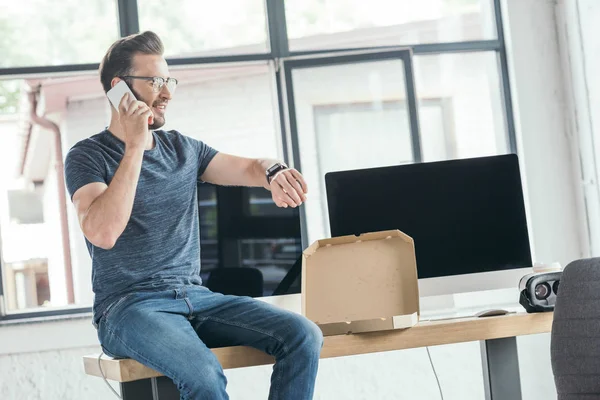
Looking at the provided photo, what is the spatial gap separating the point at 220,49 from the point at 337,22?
0.64 meters

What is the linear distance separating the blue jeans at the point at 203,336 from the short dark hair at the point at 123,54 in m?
0.62

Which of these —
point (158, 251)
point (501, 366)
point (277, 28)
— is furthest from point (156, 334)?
point (277, 28)

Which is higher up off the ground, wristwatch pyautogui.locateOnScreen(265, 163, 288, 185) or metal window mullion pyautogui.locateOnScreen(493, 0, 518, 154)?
metal window mullion pyautogui.locateOnScreen(493, 0, 518, 154)

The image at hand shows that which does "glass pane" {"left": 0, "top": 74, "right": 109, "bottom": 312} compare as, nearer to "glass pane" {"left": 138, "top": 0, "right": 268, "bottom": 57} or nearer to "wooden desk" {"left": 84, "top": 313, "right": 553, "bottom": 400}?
"glass pane" {"left": 138, "top": 0, "right": 268, "bottom": 57}

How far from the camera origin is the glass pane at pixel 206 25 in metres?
4.16

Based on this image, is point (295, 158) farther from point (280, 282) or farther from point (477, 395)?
point (280, 282)

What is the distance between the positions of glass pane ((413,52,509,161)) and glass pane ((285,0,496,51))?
0.14 m

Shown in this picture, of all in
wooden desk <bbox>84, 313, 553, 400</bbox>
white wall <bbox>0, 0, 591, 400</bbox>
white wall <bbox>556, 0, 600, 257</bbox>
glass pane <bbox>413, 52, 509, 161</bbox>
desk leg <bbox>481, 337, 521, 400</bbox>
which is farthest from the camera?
glass pane <bbox>413, 52, 509, 161</bbox>

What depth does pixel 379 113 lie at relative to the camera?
Answer: 4.26m

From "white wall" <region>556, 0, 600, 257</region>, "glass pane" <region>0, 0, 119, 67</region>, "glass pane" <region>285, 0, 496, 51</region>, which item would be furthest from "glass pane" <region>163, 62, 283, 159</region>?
"white wall" <region>556, 0, 600, 257</region>

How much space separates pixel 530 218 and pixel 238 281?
230cm

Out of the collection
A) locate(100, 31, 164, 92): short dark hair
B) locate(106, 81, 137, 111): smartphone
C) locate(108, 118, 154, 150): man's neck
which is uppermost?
locate(100, 31, 164, 92): short dark hair

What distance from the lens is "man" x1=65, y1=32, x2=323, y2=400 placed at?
1874 millimetres

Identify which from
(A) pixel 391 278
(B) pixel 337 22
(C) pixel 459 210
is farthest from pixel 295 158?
(A) pixel 391 278
